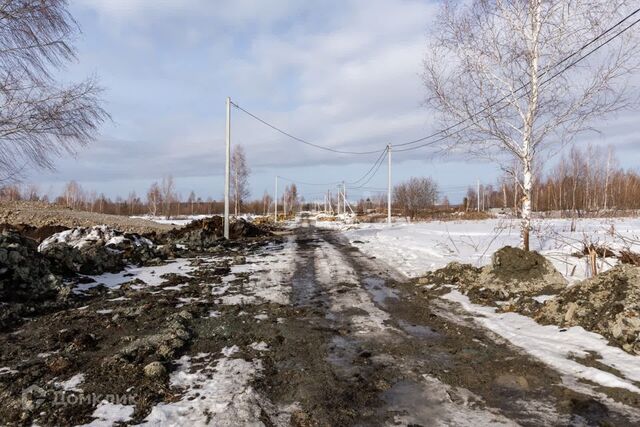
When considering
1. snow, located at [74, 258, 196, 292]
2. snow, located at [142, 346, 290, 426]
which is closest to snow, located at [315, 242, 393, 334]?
snow, located at [142, 346, 290, 426]

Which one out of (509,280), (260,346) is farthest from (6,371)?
(509,280)

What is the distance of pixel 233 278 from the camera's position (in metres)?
10.0

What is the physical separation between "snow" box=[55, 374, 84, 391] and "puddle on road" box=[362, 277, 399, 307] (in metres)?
4.82

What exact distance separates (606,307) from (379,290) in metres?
4.12

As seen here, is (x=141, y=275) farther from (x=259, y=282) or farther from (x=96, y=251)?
(x=259, y=282)

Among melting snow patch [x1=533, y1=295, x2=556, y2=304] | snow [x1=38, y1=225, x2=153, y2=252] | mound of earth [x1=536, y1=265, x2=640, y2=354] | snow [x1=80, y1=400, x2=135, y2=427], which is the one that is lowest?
snow [x1=80, y1=400, x2=135, y2=427]

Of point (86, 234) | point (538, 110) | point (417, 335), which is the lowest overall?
point (417, 335)

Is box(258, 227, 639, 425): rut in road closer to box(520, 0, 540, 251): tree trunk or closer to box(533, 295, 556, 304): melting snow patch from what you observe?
box(533, 295, 556, 304): melting snow patch

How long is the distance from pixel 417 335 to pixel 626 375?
2.31 metres

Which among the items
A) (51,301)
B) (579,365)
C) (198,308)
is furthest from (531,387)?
(51,301)

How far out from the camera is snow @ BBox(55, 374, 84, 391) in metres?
3.91

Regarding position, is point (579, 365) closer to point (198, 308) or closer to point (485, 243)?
point (198, 308)

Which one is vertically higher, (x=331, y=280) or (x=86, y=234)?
(x=86, y=234)

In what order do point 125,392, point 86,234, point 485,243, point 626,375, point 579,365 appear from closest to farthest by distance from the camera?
point 125,392 → point 626,375 → point 579,365 → point 86,234 → point 485,243
